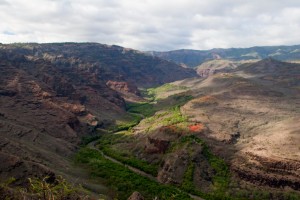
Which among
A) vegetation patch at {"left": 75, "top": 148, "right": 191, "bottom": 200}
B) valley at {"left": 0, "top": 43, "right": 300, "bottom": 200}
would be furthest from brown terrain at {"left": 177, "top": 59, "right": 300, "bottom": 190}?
vegetation patch at {"left": 75, "top": 148, "right": 191, "bottom": 200}

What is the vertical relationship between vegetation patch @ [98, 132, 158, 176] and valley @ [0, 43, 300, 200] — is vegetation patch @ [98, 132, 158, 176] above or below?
below

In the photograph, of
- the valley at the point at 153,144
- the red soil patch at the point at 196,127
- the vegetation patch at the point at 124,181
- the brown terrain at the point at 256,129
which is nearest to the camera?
the vegetation patch at the point at 124,181

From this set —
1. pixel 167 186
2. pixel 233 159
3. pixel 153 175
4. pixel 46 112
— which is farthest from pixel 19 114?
pixel 233 159

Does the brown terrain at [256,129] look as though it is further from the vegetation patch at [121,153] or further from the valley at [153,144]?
the vegetation patch at [121,153]

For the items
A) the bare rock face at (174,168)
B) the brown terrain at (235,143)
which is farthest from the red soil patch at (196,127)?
the bare rock face at (174,168)

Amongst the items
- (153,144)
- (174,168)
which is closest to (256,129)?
(153,144)

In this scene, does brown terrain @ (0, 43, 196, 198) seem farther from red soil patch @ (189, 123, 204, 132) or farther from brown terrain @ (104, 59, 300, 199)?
red soil patch @ (189, 123, 204, 132)

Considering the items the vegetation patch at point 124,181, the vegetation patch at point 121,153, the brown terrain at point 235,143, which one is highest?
the brown terrain at point 235,143

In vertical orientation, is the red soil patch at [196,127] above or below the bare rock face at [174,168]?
above

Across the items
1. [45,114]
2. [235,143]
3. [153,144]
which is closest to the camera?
[235,143]

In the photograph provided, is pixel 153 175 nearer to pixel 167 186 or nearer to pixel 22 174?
pixel 167 186

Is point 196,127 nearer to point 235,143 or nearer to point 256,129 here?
point 235,143
